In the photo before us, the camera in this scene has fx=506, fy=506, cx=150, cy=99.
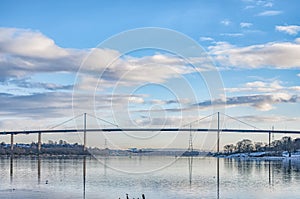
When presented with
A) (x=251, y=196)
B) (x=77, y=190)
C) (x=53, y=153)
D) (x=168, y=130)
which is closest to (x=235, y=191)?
(x=251, y=196)

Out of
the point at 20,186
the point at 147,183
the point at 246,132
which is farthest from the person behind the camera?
the point at 246,132

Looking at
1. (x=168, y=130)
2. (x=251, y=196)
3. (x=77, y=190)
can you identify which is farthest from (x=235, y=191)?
(x=168, y=130)

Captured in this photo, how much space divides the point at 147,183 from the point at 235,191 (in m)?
8.39

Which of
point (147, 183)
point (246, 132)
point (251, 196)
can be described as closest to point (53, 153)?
point (246, 132)

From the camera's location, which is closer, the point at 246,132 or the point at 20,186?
the point at 20,186

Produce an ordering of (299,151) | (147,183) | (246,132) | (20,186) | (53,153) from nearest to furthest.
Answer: (20,186) < (147,183) < (246,132) < (299,151) < (53,153)

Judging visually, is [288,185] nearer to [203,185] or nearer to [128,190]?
[203,185]

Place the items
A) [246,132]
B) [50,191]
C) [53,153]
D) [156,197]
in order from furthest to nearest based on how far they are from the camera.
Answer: [53,153]
[246,132]
[50,191]
[156,197]

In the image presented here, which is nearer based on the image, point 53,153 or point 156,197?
point 156,197

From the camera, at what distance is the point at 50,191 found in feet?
124

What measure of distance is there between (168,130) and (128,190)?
201 ft

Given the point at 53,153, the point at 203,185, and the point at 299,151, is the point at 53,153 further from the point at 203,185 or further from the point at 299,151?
the point at 203,185

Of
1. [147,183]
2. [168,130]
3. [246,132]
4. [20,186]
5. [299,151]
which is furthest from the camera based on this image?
Answer: [299,151]

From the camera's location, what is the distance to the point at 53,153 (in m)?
158
